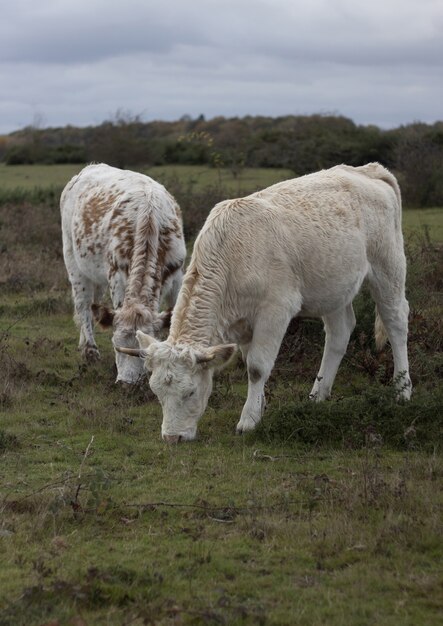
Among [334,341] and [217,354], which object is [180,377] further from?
[334,341]

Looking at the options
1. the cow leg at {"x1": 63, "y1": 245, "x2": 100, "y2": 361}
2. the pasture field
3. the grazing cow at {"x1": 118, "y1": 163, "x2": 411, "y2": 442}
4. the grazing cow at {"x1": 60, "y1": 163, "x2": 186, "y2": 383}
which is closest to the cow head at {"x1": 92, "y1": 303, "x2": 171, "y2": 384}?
→ the grazing cow at {"x1": 60, "y1": 163, "x2": 186, "y2": 383}

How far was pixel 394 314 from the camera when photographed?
9.20 m

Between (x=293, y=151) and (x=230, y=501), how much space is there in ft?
70.9

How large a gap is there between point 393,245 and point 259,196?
1.40 m

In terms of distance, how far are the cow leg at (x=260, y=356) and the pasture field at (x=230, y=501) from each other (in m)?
0.15

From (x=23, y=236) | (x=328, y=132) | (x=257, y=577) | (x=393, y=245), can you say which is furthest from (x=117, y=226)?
(x=328, y=132)

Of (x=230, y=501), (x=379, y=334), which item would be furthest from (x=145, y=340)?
(x=379, y=334)

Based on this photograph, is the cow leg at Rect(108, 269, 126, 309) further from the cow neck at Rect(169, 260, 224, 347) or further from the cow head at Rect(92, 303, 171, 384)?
the cow neck at Rect(169, 260, 224, 347)

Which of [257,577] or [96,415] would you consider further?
[96,415]

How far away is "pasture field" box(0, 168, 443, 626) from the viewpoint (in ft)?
16.6

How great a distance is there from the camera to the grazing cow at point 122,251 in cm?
949

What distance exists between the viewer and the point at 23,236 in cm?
1861

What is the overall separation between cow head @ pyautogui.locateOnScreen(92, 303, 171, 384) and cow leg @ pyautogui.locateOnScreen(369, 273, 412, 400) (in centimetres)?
199

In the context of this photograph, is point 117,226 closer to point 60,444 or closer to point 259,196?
point 259,196
